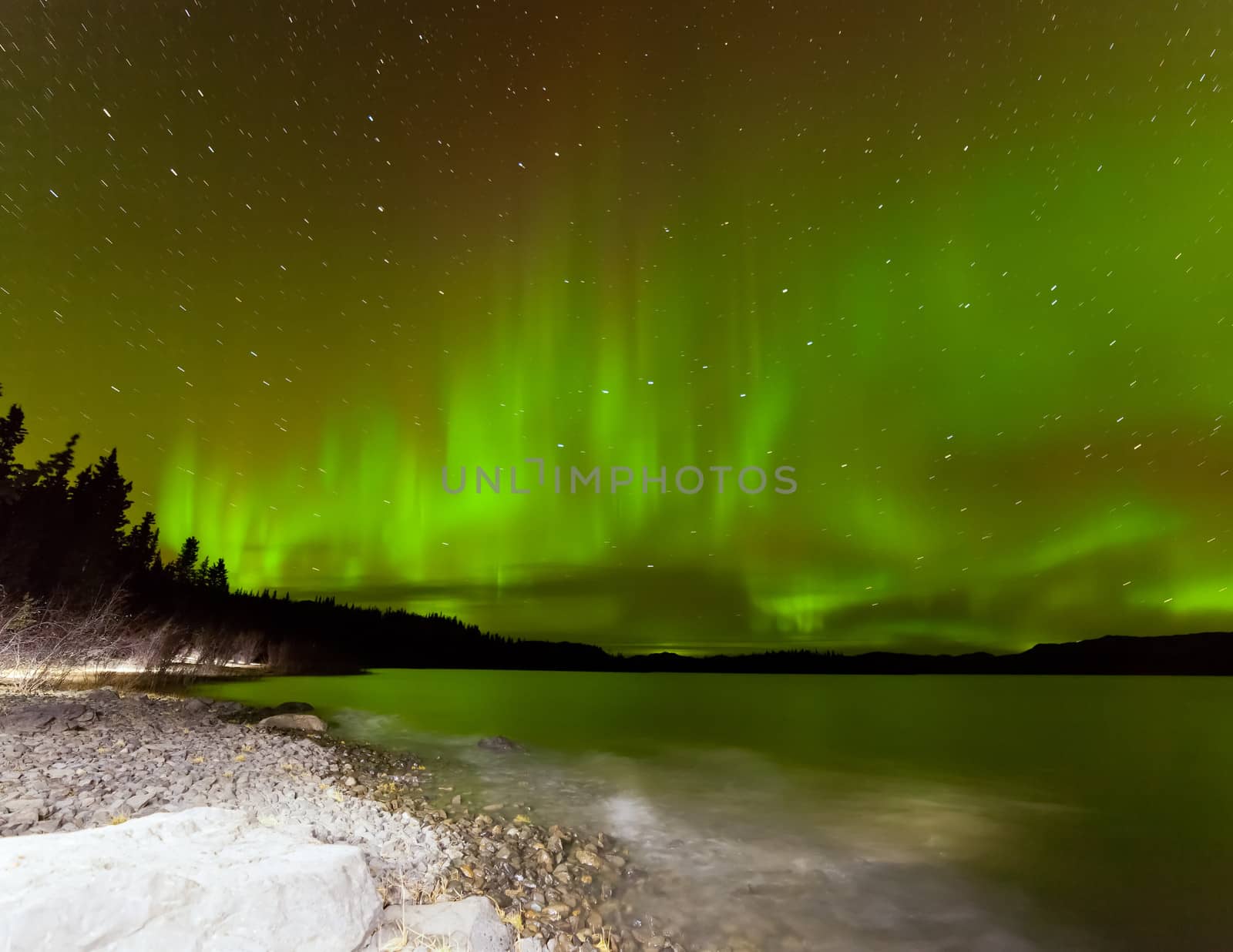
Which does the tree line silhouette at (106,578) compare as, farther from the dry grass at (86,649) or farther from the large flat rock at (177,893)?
the large flat rock at (177,893)

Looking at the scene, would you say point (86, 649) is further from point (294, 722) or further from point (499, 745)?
point (499, 745)

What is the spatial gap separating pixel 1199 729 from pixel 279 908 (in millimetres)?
50220

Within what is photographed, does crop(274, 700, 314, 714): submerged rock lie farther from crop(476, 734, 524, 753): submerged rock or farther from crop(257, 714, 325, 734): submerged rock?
crop(476, 734, 524, 753): submerged rock

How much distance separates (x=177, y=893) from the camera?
4.73 meters

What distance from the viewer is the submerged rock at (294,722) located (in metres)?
18.0

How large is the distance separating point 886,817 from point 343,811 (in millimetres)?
11426

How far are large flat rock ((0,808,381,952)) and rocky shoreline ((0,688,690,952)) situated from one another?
0.62 meters

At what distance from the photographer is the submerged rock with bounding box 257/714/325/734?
1801 centimetres

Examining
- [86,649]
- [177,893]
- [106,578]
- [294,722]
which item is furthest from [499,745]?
[106,578]

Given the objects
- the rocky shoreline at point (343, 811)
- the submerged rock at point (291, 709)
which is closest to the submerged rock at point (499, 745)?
the submerged rock at point (291, 709)

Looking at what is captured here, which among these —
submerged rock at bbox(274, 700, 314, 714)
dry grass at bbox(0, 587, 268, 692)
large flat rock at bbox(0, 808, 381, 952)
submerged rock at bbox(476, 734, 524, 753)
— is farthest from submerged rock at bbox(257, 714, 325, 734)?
large flat rock at bbox(0, 808, 381, 952)

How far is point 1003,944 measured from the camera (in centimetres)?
918

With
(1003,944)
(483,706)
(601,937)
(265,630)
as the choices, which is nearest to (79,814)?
(601,937)

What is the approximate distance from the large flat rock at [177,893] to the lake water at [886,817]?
5.03m
